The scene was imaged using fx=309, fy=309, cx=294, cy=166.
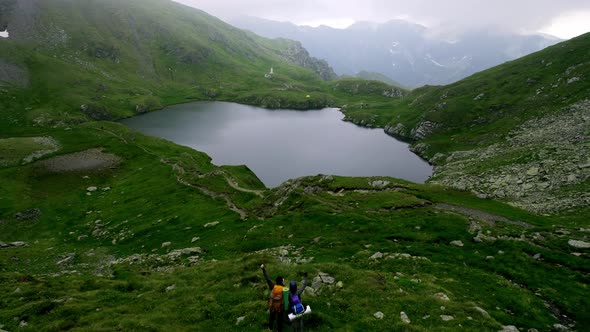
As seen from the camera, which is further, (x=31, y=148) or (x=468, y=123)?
(x=468, y=123)

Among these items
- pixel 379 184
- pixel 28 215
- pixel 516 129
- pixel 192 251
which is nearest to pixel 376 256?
pixel 192 251

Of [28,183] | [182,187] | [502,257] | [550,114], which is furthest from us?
[550,114]

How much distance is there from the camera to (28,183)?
7712 centimetres

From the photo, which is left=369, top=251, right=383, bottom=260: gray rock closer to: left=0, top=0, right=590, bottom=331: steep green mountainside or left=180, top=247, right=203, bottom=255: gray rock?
left=0, top=0, right=590, bottom=331: steep green mountainside

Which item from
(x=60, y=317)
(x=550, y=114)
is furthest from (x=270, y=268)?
(x=550, y=114)

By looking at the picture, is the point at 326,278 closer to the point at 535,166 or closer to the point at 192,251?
the point at 192,251

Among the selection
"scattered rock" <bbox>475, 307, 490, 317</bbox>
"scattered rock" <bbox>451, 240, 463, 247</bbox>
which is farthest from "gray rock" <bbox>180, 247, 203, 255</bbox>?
"scattered rock" <bbox>475, 307, 490, 317</bbox>

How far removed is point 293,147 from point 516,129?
283 ft

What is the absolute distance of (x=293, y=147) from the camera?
472 ft

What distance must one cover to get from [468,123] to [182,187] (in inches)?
4933

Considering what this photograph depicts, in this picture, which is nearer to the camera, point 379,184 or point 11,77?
point 379,184

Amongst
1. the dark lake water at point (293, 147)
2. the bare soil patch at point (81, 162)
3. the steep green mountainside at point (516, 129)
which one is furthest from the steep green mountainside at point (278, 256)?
the dark lake water at point (293, 147)

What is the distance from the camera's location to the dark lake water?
116312 millimetres

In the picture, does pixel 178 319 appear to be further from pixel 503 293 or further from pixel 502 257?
pixel 502 257
